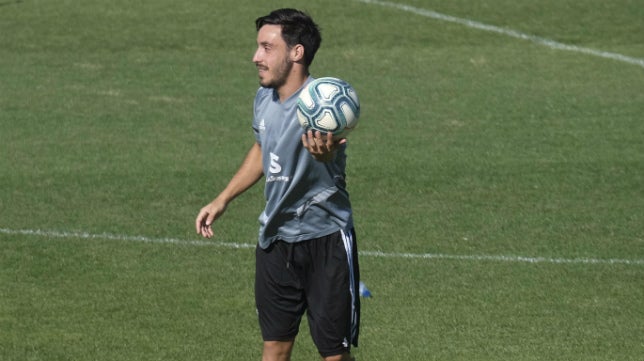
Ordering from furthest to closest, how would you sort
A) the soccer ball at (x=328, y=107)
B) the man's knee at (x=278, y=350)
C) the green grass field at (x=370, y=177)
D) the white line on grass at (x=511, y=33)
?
the white line on grass at (x=511, y=33) < the green grass field at (x=370, y=177) < the man's knee at (x=278, y=350) < the soccer ball at (x=328, y=107)

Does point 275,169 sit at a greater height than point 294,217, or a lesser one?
greater

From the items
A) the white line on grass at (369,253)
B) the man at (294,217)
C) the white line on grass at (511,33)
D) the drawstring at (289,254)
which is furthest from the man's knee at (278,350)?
the white line on grass at (511,33)

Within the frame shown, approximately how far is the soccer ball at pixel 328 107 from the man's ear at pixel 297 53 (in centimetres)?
18

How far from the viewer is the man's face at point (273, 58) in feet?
25.2

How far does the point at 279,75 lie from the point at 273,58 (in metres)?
0.10

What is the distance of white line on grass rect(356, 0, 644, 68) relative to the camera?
20.7m

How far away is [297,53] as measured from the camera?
7727 mm

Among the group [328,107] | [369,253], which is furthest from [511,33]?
[328,107]

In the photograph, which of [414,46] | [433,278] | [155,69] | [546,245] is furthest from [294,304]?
[414,46]

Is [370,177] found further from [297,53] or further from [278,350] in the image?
[297,53]

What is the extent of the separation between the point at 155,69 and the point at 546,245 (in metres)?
8.75

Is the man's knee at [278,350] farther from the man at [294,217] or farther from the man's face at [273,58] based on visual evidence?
the man's face at [273,58]

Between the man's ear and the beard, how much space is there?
0.03 meters

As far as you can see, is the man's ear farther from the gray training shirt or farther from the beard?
the gray training shirt
